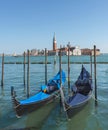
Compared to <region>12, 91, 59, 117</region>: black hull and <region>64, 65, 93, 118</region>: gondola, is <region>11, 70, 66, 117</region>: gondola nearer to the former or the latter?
<region>12, 91, 59, 117</region>: black hull

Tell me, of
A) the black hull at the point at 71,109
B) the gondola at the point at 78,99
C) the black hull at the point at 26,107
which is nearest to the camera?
the black hull at the point at 71,109

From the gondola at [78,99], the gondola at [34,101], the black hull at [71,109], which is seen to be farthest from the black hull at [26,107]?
the black hull at [71,109]

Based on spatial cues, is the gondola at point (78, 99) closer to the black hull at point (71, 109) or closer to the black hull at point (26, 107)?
the black hull at point (71, 109)

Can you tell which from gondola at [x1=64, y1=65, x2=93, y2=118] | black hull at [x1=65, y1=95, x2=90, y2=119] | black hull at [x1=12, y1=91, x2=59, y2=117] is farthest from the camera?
black hull at [x1=12, y1=91, x2=59, y2=117]

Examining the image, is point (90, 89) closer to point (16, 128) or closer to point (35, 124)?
point (35, 124)

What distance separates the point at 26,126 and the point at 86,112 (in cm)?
365

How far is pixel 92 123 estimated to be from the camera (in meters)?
11.4

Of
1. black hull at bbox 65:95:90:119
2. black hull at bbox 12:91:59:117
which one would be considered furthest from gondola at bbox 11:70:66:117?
black hull at bbox 65:95:90:119

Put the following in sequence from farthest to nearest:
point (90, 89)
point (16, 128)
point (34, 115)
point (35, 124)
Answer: point (90, 89) < point (34, 115) < point (35, 124) < point (16, 128)

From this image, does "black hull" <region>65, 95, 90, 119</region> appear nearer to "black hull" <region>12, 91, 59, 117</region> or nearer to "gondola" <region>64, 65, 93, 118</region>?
"gondola" <region>64, 65, 93, 118</region>

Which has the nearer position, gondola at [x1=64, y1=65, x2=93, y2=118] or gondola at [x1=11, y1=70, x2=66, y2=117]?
gondola at [x1=64, y1=65, x2=93, y2=118]

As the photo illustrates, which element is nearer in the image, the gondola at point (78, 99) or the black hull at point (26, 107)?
the gondola at point (78, 99)

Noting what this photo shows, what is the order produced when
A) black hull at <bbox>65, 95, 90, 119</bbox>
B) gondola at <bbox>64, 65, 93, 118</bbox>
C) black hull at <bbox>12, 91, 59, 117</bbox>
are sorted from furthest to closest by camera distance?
black hull at <bbox>12, 91, 59, 117</bbox>
gondola at <bbox>64, 65, 93, 118</bbox>
black hull at <bbox>65, 95, 90, 119</bbox>

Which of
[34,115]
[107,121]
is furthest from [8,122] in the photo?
[107,121]
